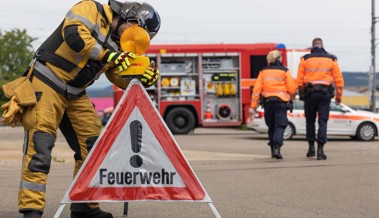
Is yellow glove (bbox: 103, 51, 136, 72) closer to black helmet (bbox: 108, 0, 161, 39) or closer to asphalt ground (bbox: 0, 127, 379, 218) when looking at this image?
black helmet (bbox: 108, 0, 161, 39)

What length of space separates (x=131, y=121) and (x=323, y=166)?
18.5 ft

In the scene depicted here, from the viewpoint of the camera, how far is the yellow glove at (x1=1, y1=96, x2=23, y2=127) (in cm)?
500

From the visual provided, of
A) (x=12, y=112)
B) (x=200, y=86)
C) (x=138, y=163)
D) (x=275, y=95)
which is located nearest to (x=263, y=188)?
(x=138, y=163)

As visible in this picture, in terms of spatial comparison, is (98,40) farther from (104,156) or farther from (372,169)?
(372,169)

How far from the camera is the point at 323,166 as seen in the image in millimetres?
10070

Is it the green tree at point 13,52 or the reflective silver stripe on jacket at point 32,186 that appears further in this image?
the green tree at point 13,52

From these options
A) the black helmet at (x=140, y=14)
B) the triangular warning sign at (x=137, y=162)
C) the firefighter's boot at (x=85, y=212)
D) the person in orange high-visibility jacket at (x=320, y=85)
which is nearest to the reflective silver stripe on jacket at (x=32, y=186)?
the triangular warning sign at (x=137, y=162)

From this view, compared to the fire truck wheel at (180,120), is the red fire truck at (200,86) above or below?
above

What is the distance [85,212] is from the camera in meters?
5.56

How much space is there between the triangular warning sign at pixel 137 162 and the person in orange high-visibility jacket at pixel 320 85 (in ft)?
21.9

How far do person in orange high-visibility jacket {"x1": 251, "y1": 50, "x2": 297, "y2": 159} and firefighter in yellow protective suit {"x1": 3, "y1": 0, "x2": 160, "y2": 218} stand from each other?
20.8ft

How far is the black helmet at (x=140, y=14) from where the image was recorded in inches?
205

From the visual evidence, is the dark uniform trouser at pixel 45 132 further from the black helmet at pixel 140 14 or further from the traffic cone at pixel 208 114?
the traffic cone at pixel 208 114

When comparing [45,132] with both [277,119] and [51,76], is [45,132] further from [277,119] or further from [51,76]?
[277,119]
